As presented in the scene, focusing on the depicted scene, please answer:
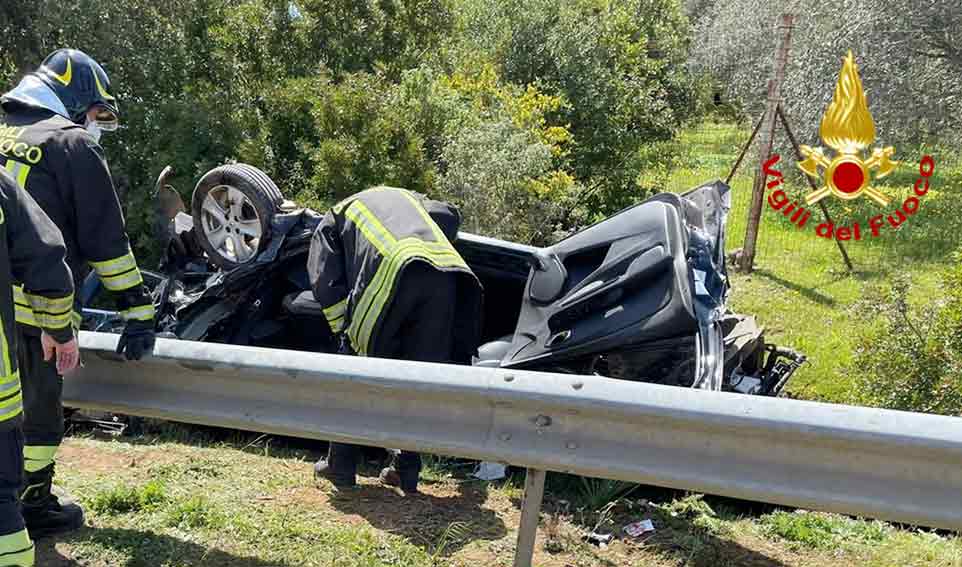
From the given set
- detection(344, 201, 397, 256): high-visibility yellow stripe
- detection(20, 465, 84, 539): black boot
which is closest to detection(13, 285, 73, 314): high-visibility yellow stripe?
detection(20, 465, 84, 539): black boot

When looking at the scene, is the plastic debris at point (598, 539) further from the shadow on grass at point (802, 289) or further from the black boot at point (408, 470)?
the shadow on grass at point (802, 289)

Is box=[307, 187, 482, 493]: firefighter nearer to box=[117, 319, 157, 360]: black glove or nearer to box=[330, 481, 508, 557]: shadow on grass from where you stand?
box=[330, 481, 508, 557]: shadow on grass

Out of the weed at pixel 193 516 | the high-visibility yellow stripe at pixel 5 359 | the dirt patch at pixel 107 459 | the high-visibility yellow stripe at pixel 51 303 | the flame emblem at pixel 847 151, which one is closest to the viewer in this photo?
the high-visibility yellow stripe at pixel 5 359

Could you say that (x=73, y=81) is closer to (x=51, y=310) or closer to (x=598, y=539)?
(x=51, y=310)

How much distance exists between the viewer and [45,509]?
10.2ft

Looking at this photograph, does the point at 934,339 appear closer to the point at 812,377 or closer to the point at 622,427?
the point at 812,377

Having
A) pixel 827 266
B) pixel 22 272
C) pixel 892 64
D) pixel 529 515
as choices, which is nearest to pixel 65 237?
pixel 22 272

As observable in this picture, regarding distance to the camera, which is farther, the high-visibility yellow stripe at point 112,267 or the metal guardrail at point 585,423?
the high-visibility yellow stripe at point 112,267

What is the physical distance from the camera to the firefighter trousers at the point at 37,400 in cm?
312

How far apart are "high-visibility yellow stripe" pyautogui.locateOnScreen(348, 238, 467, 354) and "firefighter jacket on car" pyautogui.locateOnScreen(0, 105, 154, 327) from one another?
99 cm

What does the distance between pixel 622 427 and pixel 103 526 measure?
196 centimetres

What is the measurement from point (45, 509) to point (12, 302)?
2.68 feet

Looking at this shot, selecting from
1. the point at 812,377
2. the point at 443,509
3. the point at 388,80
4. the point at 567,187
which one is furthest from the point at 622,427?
the point at 388,80

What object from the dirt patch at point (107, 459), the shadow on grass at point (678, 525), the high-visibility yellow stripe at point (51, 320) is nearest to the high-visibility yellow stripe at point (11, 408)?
the high-visibility yellow stripe at point (51, 320)
